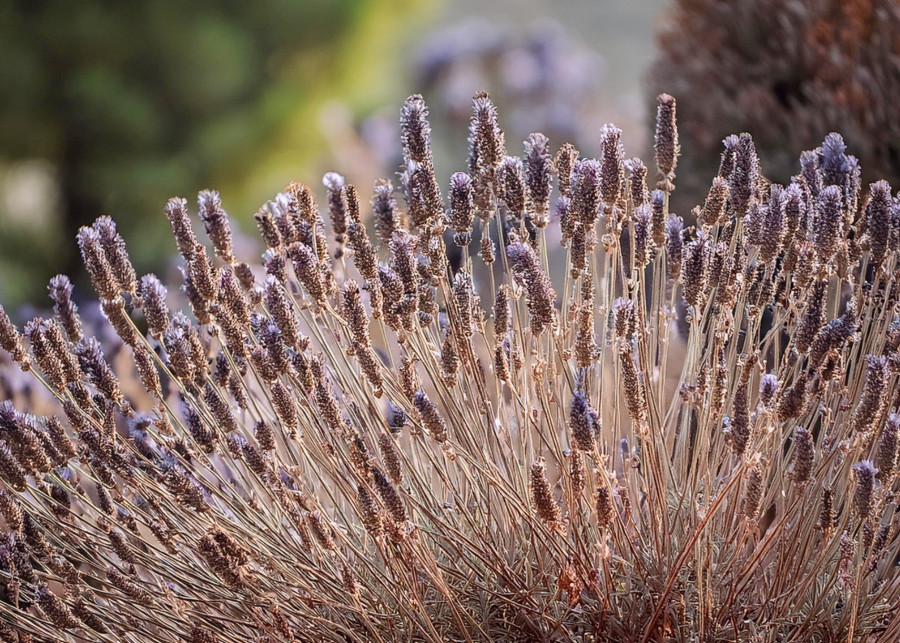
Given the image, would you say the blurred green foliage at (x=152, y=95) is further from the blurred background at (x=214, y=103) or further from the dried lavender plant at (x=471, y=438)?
the dried lavender plant at (x=471, y=438)

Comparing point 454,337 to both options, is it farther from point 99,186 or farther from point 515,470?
point 99,186

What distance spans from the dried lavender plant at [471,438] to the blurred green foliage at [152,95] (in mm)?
3157

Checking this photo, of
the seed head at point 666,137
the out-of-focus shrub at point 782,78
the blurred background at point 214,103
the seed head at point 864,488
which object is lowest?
the seed head at point 864,488

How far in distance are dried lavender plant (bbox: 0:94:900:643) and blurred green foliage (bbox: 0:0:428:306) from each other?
316cm

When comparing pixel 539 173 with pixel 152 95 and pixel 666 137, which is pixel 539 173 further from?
A: pixel 152 95

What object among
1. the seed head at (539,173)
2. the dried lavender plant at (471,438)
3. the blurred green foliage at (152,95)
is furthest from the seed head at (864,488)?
the blurred green foliage at (152,95)

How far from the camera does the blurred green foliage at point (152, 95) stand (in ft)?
12.7

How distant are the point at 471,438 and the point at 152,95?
366 cm

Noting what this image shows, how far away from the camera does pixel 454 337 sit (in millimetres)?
902

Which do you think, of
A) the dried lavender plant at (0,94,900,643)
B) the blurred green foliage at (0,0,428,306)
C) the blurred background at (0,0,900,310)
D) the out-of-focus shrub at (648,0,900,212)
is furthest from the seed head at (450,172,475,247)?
the blurred green foliage at (0,0,428,306)

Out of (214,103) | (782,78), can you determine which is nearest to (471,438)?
(782,78)

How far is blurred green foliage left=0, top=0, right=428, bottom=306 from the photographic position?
388cm

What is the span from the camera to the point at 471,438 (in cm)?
93

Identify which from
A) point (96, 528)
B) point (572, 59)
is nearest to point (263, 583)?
point (96, 528)
